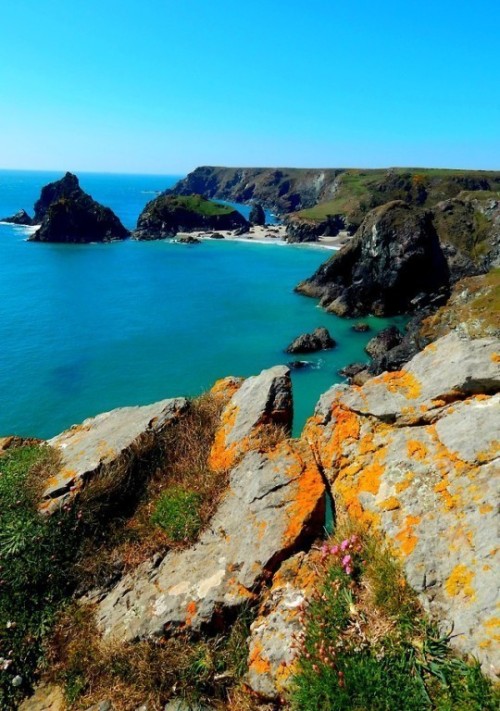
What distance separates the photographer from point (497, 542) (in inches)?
179

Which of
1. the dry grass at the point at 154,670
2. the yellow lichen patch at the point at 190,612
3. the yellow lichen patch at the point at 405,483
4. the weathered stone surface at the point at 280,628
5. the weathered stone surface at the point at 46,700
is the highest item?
the yellow lichen patch at the point at 405,483

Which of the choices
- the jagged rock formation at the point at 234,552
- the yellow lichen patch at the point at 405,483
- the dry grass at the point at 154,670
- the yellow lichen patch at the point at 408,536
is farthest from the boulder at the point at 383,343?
the dry grass at the point at 154,670

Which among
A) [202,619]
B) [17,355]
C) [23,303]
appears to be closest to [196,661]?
[202,619]

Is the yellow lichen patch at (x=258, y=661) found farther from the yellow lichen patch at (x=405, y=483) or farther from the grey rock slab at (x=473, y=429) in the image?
the grey rock slab at (x=473, y=429)

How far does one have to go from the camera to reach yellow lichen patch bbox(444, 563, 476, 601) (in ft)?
14.4

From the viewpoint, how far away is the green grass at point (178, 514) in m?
6.75

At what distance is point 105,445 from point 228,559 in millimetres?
3632

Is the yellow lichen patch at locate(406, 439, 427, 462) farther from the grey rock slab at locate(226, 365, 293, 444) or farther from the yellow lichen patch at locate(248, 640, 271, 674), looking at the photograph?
the yellow lichen patch at locate(248, 640, 271, 674)

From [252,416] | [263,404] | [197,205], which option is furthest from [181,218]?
[252,416]

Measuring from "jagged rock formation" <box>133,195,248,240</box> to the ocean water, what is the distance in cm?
3487

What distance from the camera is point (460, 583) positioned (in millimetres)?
4488

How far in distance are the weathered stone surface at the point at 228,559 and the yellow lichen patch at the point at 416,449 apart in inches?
55.5

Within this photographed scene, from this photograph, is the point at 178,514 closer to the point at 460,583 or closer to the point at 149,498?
the point at 149,498

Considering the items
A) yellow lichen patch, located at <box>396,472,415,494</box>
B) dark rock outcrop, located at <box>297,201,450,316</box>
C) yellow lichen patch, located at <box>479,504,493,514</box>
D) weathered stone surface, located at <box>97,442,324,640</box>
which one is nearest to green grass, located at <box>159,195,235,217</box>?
dark rock outcrop, located at <box>297,201,450,316</box>
